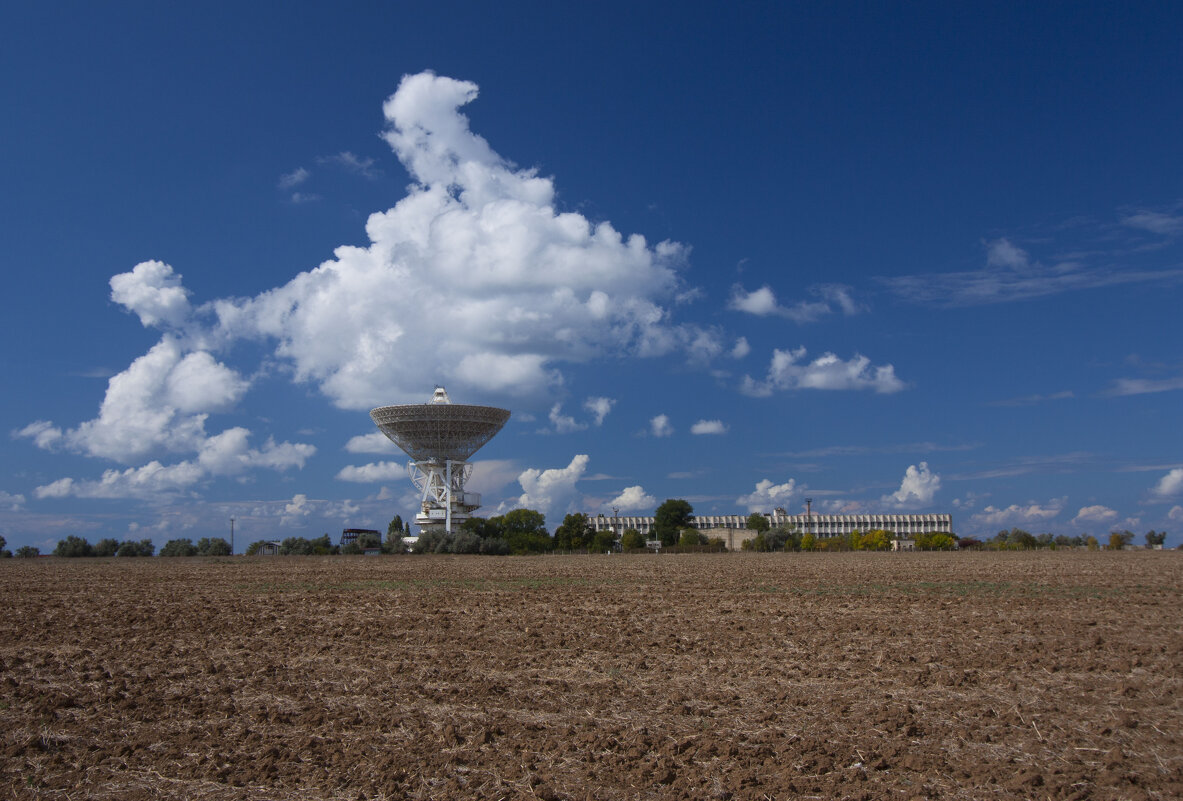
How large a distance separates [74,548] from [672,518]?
8824cm

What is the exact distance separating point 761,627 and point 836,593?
956cm

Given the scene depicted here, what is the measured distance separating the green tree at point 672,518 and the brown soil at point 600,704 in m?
117

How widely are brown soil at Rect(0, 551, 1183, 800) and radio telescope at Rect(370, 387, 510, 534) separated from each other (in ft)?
171

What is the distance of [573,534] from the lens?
380ft

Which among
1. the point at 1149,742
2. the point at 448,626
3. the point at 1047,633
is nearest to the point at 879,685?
the point at 1149,742

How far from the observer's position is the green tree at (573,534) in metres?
112

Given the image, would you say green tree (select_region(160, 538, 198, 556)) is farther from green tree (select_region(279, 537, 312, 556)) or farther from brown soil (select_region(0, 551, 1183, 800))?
brown soil (select_region(0, 551, 1183, 800))

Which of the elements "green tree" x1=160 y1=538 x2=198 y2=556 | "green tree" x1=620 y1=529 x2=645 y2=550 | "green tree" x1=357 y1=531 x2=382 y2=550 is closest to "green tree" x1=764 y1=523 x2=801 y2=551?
"green tree" x1=620 y1=529 x2=645 y2=550

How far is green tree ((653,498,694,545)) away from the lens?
13600cm

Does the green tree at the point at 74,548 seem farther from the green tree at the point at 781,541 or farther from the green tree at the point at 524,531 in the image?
the green tree at the point at 781,541

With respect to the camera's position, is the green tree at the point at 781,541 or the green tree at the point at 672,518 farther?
the green tree at the point at 672,518

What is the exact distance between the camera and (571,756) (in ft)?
26.1

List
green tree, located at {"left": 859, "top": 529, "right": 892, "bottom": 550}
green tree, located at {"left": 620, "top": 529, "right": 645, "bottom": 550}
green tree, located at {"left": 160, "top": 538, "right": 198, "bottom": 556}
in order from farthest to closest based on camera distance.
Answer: green tree, located at {"left": 859, "top": 529, "right": 892, "bottom": 550}, green tree, located at {"left": 620, "top": 529, "right": 645, "bottom": 550}, green tree, located at {"left": 160, "top": 538, "right": 198, "bottom": 556}

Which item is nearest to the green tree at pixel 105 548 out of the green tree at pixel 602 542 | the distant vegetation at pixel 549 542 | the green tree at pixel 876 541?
the distant vegetation at pixel 549 542
